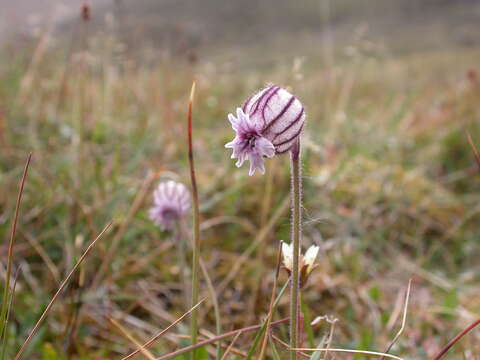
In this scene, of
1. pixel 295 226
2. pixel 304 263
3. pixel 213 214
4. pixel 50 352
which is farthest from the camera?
pixel 213 214

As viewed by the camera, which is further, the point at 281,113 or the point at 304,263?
the point at 304,263

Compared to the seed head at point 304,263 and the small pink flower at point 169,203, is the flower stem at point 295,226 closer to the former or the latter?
the seed head at point 304,263

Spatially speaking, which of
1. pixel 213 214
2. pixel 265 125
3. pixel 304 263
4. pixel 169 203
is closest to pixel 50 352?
pixel 169 203

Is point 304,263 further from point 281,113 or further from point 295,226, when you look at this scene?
point 281,113

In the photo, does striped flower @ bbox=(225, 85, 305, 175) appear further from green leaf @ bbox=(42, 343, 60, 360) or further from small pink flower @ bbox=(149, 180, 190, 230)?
green leaf @ bbox=(42, 343, 60, 360)

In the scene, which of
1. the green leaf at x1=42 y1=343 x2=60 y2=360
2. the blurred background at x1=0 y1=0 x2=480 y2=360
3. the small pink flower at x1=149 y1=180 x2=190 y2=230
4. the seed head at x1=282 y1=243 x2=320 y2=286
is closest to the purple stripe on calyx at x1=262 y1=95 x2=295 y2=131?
the blurred background at x1=0 y1=0 x2=480 y2=360

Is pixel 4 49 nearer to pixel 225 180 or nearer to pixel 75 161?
pixel 75 161
